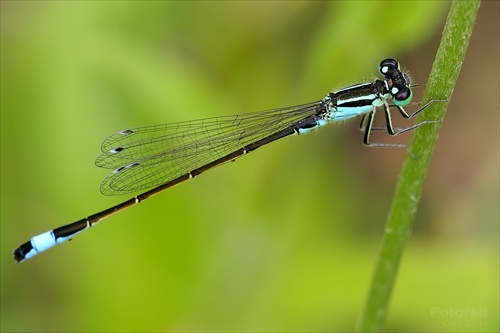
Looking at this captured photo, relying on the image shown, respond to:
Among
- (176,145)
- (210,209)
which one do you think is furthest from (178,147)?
(210,209)

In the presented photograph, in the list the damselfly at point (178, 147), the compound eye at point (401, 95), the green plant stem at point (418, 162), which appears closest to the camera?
the green plant stem at point (418, 162)

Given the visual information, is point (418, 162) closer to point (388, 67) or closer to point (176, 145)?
point (388, 67)

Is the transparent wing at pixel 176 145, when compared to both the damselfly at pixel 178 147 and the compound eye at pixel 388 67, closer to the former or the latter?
the damselfly at pixel 178 147

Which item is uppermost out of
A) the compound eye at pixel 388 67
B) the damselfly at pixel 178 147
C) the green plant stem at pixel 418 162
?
the compound eye at pixel 388 67

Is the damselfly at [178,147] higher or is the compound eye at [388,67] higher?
the compound eye at [388,67]

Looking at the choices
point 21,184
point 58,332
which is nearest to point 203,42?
point 21,184

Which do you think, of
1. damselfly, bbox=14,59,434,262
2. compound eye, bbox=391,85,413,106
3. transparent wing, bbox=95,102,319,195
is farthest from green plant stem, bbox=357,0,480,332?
transparent wing, bbox=95,102,319,195

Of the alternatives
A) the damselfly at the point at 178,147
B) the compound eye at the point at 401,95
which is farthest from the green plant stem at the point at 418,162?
the damselfly at the point at 178,147
